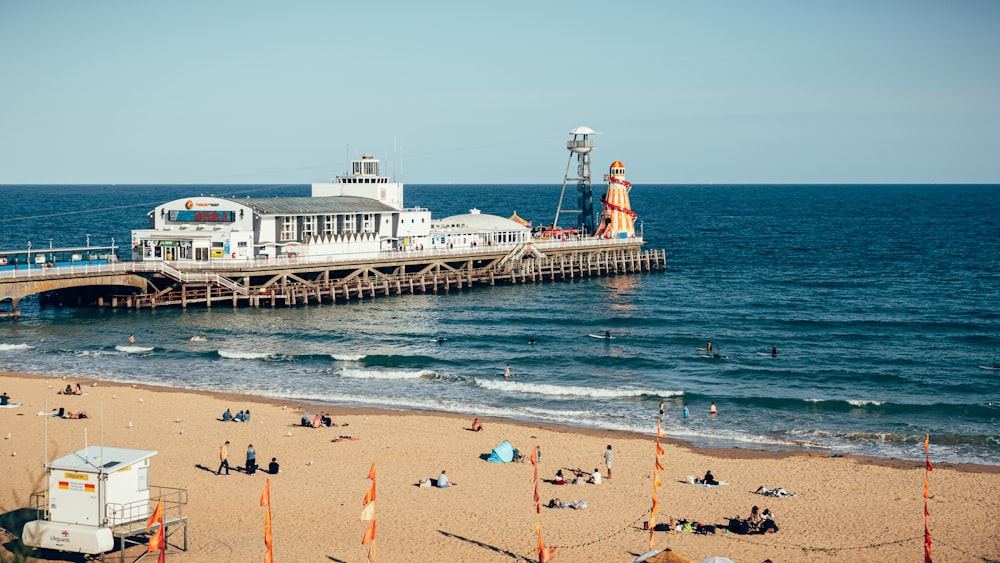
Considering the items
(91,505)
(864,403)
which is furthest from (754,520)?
(864,403)

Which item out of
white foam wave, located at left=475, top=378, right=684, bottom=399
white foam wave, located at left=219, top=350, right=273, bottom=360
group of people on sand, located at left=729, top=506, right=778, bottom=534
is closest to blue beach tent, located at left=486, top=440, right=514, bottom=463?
group of people on sand, located at left=729, top=506, right=778, bottom=534

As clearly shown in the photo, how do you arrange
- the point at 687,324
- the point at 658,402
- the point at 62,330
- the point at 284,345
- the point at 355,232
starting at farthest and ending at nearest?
the point at 355,232 → the point at 687,324 → the point at 62,330 → the point at 284,345 → the point at 658,402

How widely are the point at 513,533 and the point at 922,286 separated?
2569 inches

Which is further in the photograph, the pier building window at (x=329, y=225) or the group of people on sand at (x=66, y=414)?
the pier building window at (x=329, y=225)

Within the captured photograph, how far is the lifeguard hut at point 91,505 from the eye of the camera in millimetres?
25688

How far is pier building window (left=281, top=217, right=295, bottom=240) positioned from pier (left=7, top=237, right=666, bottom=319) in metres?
2.34

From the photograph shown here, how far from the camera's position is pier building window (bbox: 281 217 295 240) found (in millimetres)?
76562

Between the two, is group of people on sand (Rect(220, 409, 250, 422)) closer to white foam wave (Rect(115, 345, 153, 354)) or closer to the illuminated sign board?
white foam wave (Rect(115, 345, 153, 354))

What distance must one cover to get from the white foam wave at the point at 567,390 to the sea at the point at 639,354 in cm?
14

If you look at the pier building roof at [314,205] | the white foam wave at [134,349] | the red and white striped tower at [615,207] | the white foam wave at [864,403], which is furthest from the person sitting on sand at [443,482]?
the red and white striped tower at [615,207]

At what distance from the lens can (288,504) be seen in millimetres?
32281

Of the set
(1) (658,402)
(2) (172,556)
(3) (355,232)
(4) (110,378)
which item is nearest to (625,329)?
Result: (1) (658,402)

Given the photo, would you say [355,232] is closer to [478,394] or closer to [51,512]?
[478,394]

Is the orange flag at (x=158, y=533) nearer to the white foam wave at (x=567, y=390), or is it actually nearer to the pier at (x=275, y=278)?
the white foam wave at (x=567, y=390)
